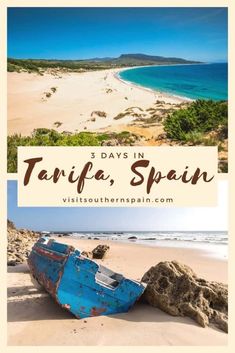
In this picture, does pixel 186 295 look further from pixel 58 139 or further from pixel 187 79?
pixel 187 79

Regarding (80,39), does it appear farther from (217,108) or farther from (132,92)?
(217,108)

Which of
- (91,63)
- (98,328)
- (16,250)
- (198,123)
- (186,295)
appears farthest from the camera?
(16,250)

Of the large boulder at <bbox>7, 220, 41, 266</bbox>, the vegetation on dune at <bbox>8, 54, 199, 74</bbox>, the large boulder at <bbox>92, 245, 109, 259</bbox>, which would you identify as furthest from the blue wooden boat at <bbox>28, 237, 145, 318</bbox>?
the large boulder at <bbox>92, 245, 109, 259</bbox>

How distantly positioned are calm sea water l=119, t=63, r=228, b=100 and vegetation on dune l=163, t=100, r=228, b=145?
303 millimetres

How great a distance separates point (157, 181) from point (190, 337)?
11.2 feet

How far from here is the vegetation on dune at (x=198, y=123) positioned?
474 inches

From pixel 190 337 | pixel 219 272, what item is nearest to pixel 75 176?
pixel 190 337

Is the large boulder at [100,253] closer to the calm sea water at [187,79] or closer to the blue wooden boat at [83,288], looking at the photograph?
the calm sea water at [187,79]

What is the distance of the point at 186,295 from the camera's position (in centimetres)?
909

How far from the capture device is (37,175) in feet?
34.4

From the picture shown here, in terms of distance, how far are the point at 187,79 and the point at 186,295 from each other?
7.28 meters

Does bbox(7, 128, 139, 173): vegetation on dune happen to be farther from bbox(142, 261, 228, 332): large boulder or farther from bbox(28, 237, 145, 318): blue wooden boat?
bbox(142, 261, 228, 332): large boulder

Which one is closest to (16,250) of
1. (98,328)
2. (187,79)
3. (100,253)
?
(100,253)

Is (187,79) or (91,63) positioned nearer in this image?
(91,63)
